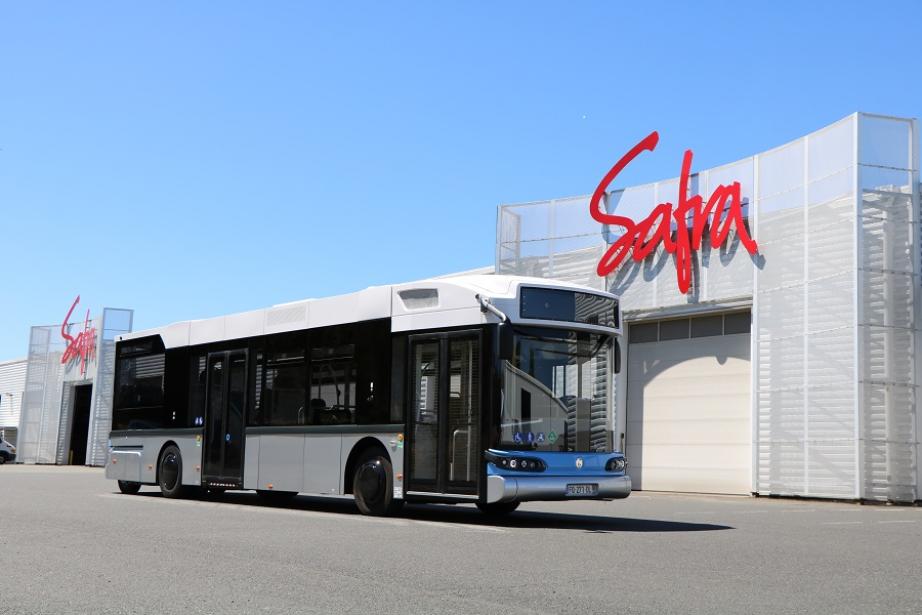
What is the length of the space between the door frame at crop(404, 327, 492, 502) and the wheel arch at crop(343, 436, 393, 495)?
0.77 m

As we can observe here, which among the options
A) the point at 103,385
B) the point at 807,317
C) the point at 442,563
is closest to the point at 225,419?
the point at 442,563

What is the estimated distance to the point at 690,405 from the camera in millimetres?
26000

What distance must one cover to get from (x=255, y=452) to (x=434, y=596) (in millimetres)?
10254

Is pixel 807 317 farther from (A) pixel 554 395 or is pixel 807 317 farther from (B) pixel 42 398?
(B) pixel 42 398

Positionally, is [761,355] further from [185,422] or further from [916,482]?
[185,422]

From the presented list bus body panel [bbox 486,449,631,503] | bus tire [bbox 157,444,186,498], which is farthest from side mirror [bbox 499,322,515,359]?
bus tire [bbox 157,444,186,498]

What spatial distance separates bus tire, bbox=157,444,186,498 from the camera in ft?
60.2

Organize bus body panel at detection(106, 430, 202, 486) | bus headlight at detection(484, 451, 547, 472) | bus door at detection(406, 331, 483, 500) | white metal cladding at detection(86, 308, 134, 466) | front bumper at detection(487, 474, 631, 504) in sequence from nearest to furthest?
1. front bumper at detection(487, 474, 631, 504)
2. bus headlight at detection(484, 451, 547, 472)
3. bus door at detection(406, 331, 483, 500)
4. bus body panel at detection(106, 430, 202, 486)
5. white metal cladding at detection(86, 308, 134, 466)

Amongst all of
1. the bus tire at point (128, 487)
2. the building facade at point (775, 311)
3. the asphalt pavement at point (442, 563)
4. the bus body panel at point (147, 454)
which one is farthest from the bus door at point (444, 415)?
the building facade at point (775, 311)

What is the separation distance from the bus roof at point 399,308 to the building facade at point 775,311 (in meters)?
10.1

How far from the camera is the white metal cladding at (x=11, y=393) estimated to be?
2351 inches

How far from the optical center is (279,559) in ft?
27.9

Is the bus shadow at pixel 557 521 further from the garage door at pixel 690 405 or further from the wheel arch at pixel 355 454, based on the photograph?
the garage door at pixel 690 405

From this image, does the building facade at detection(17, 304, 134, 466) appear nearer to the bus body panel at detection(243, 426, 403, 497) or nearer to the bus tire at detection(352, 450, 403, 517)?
the bus body panel at detection(243, 426, 403, 497)
